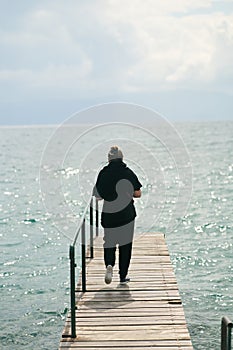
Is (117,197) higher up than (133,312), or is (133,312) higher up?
(117,197)

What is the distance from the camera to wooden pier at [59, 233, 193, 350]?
7914 mm

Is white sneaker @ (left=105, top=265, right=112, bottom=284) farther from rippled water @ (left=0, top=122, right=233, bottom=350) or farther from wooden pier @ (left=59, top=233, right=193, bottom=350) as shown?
rippled water @ (left=0, top=122, right=233, bottom=350)

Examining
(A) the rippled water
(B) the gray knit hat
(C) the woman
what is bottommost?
(A) the rippled water

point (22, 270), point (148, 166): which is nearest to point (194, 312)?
point (22, 270)

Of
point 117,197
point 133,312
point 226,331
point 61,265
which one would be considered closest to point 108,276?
point 133,312

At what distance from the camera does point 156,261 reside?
461 inches

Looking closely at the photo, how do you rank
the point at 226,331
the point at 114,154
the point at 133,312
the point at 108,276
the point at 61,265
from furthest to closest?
the point at 61,265
the point at 108,276
the point at 114,154
the point at 133,312
the point at 226,331

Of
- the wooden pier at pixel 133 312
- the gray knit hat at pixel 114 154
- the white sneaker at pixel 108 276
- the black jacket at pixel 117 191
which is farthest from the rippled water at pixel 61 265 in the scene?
the gray knit hat at pixel 114 154

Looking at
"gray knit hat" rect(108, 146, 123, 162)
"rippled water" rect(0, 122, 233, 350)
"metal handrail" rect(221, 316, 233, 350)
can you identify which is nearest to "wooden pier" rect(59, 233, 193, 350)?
"rippled water" rect(0, 122, 233, 350)

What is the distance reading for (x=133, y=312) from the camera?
8922mm

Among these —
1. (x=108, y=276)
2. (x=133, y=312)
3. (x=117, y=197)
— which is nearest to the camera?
(x=133, y=312)

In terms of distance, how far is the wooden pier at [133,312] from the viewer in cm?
791

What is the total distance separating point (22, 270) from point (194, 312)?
6.39 meters

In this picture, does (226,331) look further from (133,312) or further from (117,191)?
(117,191)
